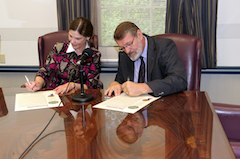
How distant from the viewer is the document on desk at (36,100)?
4.67 feet

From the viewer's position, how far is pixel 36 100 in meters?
1.54

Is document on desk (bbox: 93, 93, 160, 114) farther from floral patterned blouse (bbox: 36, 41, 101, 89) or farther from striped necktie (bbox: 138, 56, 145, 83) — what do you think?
floral patterned blouse (bbox: 36, 41, 101, 89)

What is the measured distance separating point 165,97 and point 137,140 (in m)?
0.65

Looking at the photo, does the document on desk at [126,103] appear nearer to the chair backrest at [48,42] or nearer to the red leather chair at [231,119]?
the red leather chair at [231,119]

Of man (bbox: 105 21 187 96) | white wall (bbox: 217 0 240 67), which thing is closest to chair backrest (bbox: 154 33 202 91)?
man (bbox: 105 21 187 96)

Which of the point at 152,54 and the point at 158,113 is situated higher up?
the point at 152,54

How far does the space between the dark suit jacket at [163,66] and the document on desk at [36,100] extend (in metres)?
0.63

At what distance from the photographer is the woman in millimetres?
2129

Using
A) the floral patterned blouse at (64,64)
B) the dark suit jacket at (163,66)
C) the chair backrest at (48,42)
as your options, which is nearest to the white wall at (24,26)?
the chair backrest at (48,42)

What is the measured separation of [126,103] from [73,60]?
1.02 metres

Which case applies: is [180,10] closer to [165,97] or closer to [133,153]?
[165,97]

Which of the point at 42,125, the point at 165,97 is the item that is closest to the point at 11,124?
the point at 42,125

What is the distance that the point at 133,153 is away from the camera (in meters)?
0.84

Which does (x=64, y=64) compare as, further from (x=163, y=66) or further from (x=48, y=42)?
(x=163, y=66)
